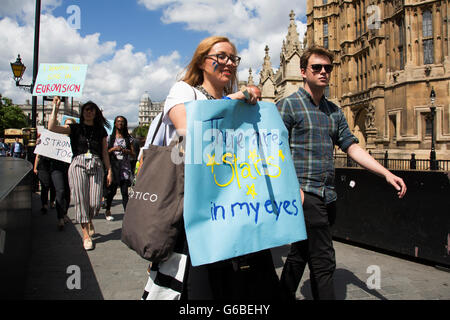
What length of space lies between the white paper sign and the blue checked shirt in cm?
508

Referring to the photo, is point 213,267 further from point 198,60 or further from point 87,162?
point 87,162

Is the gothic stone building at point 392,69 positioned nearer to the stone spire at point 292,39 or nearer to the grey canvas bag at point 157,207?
the stone spire at point 292,39

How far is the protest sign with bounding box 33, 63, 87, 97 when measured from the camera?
608cm

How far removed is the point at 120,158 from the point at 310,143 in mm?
5131

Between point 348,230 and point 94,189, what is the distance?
4141 mm

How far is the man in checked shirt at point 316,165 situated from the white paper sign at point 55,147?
5.11 meters

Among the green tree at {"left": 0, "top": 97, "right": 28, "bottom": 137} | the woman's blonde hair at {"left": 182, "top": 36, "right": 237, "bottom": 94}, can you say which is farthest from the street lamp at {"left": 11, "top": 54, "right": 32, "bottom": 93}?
the green tree at {"left": 0, "top": 97, "right": 28, "bottom": 137}

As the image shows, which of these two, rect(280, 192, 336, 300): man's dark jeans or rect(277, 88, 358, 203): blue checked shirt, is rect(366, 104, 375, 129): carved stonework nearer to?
rect(277, 88, 358, 203): blue checked shirt

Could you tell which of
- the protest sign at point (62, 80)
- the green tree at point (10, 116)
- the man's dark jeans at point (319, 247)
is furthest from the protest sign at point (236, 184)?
the green tree at point (10, 116)

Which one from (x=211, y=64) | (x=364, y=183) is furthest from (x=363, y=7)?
(x=211, y=64)

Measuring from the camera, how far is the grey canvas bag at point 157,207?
159 cm

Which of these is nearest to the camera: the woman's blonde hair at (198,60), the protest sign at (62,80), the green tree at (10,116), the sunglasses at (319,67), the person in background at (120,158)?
the woman's blonde hair at (198,60)
